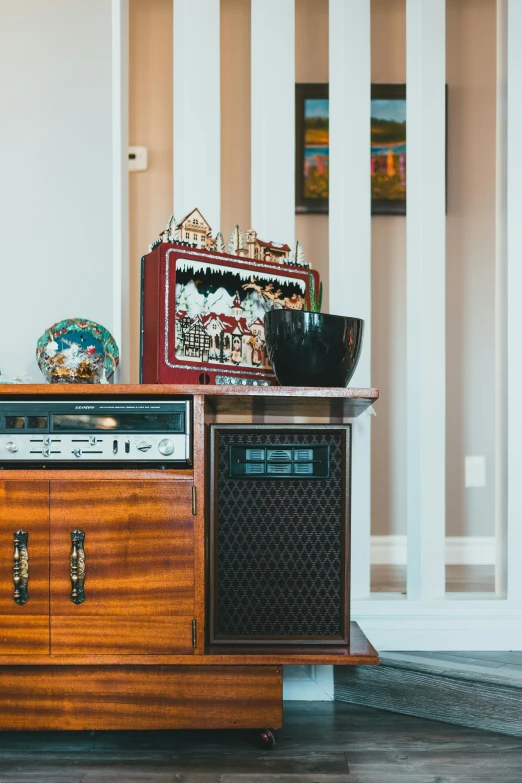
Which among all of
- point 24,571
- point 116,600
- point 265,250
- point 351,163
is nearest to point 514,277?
point 351,163

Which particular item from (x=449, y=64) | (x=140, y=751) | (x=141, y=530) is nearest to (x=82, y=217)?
(x=141, y=530)

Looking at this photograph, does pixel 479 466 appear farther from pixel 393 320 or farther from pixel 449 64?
pixel 449 64

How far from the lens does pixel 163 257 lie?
4.76 ft

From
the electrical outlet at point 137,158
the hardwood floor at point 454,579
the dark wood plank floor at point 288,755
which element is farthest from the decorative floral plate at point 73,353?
the electrical outlet at point 137,158

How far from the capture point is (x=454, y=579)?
2.23m

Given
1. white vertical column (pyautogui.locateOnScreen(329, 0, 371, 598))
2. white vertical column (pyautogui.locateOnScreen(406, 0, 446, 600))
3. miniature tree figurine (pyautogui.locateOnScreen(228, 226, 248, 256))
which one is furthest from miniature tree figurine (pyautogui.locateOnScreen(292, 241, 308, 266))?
white vertical column (pyautogui.locateOnScreen(406, 0, 446, 600))

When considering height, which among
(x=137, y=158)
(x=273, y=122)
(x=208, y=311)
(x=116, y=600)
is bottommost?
(x=116, y=600)

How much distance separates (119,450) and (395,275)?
1.65 m

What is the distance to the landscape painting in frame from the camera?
8.53 ft

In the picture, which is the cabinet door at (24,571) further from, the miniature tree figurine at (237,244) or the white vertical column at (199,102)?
the white vertical column at (199,102)

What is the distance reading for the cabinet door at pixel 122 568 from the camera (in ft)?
4.43

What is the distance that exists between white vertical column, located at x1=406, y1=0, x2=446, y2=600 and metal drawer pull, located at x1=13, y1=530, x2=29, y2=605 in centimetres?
99

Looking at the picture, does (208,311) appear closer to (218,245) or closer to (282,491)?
(218,245)

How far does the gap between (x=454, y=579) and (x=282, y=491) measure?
3.47 ft
